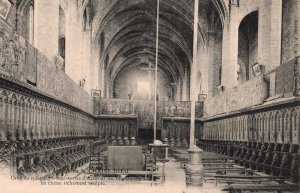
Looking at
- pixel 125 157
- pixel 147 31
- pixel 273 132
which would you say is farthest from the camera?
pixel 147 31

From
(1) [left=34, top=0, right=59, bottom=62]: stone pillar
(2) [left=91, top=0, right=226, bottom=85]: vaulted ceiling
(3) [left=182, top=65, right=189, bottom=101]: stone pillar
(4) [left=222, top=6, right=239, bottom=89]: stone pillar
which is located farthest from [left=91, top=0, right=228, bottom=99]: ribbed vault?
(1) [left=34, top=0, right=59, bottom=62]: stone pillar

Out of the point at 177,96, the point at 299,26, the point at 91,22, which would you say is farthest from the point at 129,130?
the point at 177,96

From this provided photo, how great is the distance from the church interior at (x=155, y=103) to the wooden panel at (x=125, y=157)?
0.02 metres

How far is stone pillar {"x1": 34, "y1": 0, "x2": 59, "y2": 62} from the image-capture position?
45.0ft

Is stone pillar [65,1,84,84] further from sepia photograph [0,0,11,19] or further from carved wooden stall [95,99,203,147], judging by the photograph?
sepia photograph [0,0,11,19]

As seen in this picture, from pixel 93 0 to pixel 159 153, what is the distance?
43.7 ft

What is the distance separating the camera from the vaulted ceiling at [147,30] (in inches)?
977

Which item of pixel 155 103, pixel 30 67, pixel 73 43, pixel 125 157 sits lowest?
pixel 125 157

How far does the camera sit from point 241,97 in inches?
637

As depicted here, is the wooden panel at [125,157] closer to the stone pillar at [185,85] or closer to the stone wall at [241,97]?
the stone wall at [241,97]

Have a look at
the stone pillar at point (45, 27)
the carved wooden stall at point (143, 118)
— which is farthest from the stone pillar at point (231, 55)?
the stone pillar at point (45, 27)

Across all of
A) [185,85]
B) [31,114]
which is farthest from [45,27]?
[185,85]

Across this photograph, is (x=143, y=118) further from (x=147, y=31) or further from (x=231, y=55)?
(x=147, y=31)

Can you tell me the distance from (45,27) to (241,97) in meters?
8.33
